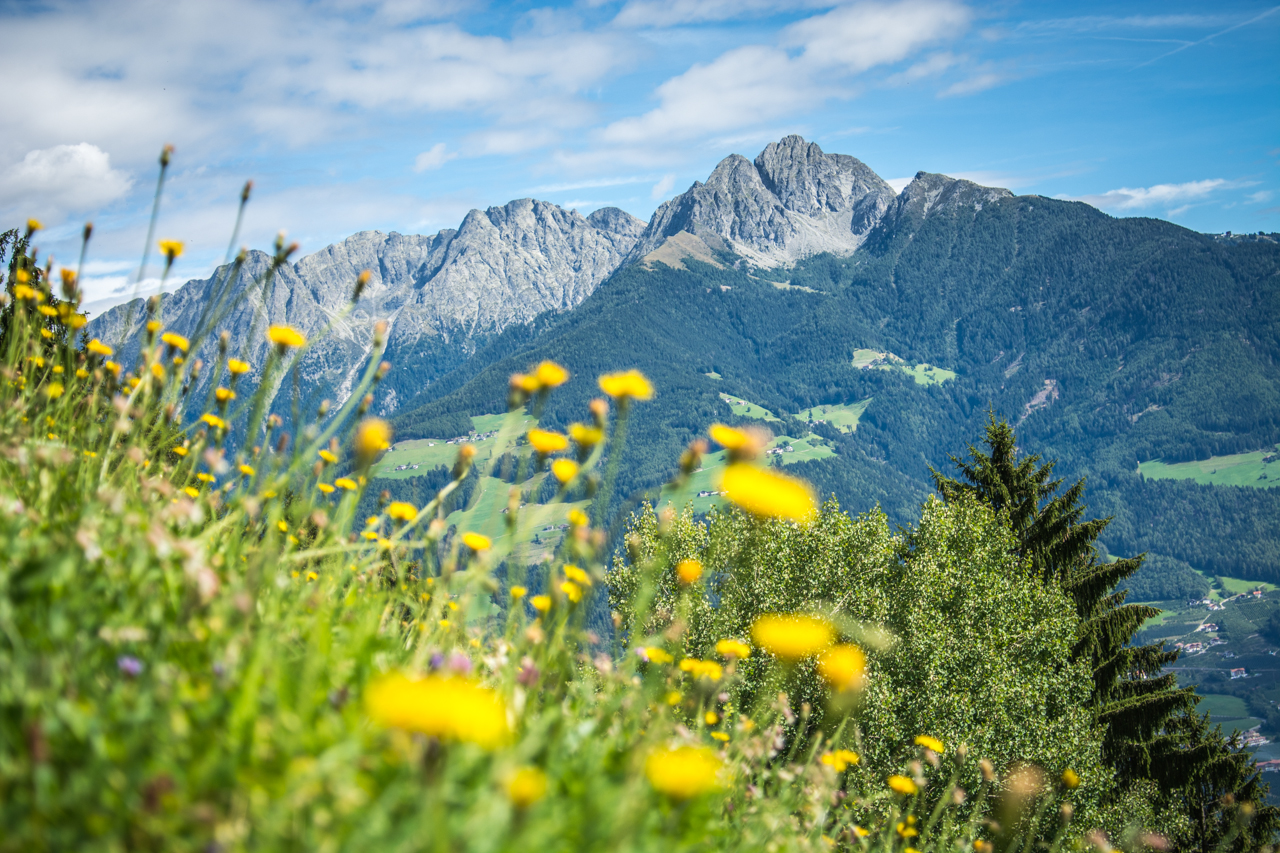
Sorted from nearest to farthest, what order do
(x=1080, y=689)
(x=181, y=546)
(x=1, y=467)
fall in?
1. (x=181, y=546)
2. (x=1, y=467)
3. (x=1080, y=689)

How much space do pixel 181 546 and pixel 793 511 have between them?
1.77 metres

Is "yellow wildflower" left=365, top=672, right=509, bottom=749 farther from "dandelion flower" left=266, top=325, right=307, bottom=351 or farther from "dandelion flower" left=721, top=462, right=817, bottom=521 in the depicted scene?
"dandelion flower" left=266, top=325, right=307, bottom=351

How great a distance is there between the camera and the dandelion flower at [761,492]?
1.96m

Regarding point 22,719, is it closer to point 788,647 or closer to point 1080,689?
point 788,647

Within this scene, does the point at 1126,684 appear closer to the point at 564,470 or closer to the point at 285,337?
the point at 564,470

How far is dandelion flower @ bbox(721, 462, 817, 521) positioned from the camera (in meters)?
1.96

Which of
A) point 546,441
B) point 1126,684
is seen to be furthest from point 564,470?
point 1126,684

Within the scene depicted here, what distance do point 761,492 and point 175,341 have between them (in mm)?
3869

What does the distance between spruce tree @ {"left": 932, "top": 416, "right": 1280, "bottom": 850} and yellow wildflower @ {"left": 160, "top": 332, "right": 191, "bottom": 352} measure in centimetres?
2673

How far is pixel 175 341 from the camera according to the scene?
4.14 meters

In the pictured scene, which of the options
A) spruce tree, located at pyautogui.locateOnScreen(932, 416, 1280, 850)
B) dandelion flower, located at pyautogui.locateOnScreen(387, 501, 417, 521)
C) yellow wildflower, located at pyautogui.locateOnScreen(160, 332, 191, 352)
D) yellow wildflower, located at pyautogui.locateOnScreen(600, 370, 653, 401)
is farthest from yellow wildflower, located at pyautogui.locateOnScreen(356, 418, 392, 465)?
spruce tree, located at pyautogui.locateOnScreen(932, 416, 1280, 850)

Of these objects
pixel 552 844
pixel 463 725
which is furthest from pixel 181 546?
pixel 463 725

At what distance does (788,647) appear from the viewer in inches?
84.3

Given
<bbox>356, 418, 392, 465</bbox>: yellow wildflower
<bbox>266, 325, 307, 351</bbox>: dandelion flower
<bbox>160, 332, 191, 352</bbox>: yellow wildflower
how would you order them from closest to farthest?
<bbox>356, 418, 392, 465</bbox>: yellow wildflower < <bbox>266, 325, 307, 351</bbox>: dandelion flower < <bbox>160, 332, 191, 352</bbox>: yellow wildflower
